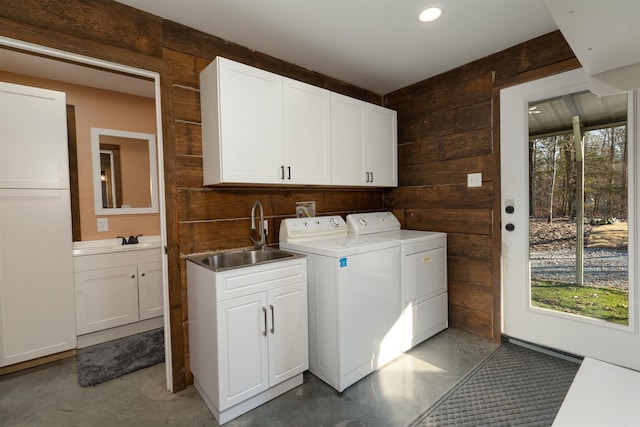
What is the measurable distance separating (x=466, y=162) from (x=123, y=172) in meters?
3.29

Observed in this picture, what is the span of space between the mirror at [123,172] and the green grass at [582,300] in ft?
11.9

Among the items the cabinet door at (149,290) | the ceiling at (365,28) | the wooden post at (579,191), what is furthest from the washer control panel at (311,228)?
the wooden post at (579,191)

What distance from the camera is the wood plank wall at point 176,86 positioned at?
1646 mm

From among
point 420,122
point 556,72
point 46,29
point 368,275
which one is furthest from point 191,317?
point 556,72

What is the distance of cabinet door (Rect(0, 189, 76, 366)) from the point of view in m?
2.24

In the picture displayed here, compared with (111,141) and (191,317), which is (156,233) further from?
(191,317)

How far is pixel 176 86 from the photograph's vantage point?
80.0 inches

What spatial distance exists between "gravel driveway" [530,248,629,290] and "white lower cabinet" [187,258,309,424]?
1818 millimetres

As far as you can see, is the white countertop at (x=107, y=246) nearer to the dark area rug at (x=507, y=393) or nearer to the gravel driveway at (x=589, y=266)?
the dark area rug at (x=507, y=393)

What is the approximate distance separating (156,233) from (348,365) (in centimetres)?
243

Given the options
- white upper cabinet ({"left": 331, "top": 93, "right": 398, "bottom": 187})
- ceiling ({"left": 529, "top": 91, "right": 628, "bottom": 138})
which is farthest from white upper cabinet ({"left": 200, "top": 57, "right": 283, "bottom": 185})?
ceiling ({"left": 529, "top": 91, "right": 628, "bottom": 138})

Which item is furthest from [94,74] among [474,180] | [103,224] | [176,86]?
[474,180]

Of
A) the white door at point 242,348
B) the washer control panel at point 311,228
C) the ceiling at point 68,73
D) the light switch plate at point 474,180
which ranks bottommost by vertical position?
the white door at point 242,348

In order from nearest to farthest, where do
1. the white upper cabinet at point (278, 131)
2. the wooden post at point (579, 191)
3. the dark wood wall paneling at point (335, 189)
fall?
the dark wood wall paneling at point (335, 189) → the white upper cabinet at point (278, 131) → the wooden post at point (579, 191)
